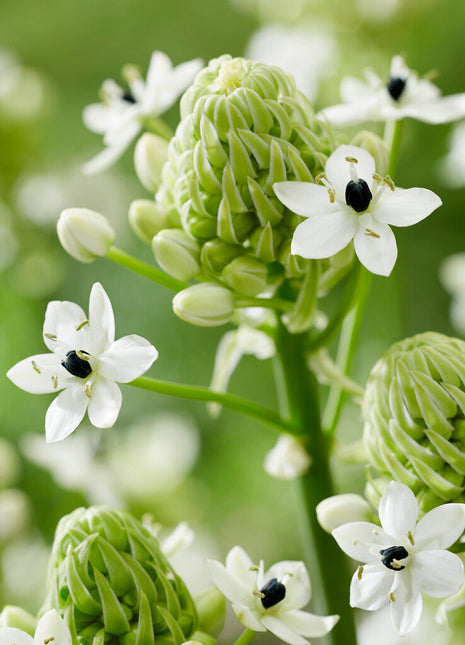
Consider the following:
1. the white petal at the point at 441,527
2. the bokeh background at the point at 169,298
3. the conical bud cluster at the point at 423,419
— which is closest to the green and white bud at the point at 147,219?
the conical bud cluster at the point at 423,419

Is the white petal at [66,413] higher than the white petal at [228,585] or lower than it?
higher

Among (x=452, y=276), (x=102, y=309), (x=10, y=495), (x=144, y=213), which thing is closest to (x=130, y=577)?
(x=102, y=309)

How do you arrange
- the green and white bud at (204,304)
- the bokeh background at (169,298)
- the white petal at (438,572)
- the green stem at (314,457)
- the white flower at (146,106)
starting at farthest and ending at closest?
1. the bokeh background at (169,298)
2. the white flower at (146,106)
3. the green stem at (314,457)
4. the green and white bud at (204,304)
5. the white petal at (438,572)

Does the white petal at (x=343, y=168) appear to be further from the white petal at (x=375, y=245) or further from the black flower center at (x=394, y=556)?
the black flower center at (x=394, y=556)

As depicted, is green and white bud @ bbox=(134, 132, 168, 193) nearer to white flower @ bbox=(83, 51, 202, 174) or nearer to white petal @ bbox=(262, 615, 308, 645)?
white flower @ bbox=(83, 51, 202, 174)

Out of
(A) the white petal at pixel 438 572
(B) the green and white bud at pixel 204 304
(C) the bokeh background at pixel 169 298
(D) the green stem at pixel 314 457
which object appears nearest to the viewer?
(A) the white petal at pixel 438 572

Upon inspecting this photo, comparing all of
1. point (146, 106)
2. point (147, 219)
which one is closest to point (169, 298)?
point (146, 106)

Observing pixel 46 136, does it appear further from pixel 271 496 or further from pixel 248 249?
pixel 248 249
